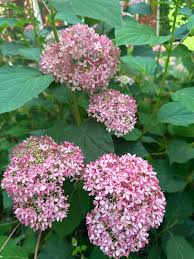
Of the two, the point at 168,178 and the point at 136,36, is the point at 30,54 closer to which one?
the point at 136,36

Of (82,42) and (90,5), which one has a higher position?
(90,5)

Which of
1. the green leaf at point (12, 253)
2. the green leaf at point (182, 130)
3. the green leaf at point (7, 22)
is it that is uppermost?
the green leaf at point (7, 22)

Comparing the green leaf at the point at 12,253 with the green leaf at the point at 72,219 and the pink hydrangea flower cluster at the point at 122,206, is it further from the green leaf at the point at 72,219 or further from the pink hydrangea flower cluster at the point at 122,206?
the pink hydrangea flower cluster at the point at 122,206

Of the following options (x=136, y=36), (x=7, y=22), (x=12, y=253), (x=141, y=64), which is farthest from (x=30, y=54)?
(x=12, y=253)

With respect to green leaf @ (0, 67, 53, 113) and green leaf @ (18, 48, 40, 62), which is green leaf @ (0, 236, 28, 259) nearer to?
green leaf @ (0, 67, 53, 113)

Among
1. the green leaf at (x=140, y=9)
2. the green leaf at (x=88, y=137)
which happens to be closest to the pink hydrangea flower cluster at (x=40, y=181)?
the green leaf at (x=88, y=137)

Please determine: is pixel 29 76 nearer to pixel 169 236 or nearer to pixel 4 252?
pixel 4 252

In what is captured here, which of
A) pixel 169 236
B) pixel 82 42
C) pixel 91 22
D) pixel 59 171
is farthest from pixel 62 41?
pixel 169 236
